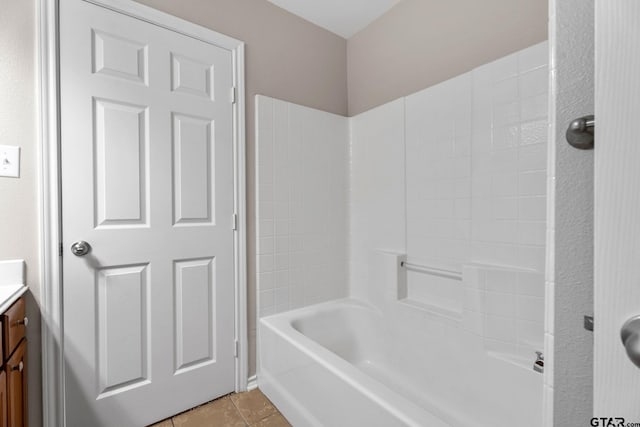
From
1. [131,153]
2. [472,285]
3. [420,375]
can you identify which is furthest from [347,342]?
[131,153]

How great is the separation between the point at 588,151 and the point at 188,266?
167 centimetres

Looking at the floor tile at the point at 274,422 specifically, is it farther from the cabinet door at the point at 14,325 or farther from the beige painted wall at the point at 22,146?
the cabinet door at the point at 14,325

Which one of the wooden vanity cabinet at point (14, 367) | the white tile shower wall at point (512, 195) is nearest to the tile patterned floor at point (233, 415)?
the wooden vanity cabinet at point (14, 367)

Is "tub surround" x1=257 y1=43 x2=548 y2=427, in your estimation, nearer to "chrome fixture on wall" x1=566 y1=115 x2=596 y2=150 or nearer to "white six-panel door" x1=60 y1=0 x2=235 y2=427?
"white six-panel door" x1=60 y1=0 x2=235 y2=427

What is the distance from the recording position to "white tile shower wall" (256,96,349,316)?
1.83m

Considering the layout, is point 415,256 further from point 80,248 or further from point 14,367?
point 14,367

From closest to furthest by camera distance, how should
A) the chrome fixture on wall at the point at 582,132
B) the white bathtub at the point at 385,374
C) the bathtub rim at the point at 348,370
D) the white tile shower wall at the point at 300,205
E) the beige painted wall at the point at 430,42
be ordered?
the chrome fixture on wall at the point at 582,132 < the bathtub rim at the point at 348,370 < the white bathtub at the point at 385,374 < the beige painted wall at the point at 430,42 < the white tile shower wall at the point at 300,205

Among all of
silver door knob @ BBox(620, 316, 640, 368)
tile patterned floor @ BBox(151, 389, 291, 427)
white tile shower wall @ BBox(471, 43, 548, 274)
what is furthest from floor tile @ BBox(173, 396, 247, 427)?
silver door knob @ BBox(620, 316, 640, 368)

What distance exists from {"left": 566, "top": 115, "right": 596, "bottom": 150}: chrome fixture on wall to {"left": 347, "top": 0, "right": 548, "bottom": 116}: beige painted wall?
1.16m

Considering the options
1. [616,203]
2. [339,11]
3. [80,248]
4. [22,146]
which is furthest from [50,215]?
[339,11]

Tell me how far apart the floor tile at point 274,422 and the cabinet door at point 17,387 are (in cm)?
94

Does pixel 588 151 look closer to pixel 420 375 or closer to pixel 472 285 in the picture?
pixel 472 285

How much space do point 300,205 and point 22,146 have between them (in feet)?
4.52

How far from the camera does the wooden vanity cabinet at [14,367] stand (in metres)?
0.94
